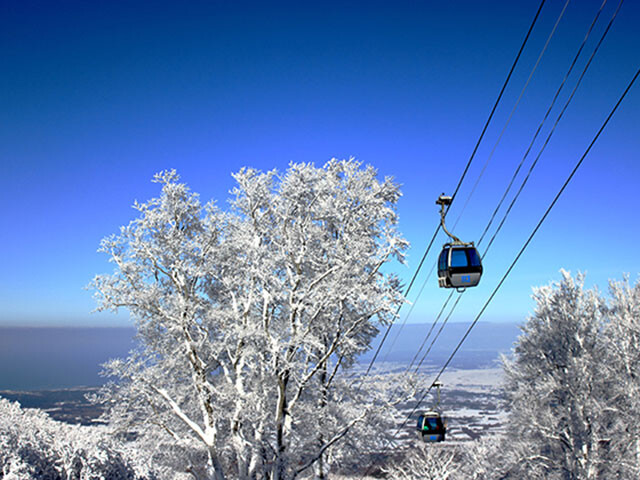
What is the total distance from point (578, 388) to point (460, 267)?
1265 centimetres

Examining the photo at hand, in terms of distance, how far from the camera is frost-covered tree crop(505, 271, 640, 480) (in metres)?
14.3

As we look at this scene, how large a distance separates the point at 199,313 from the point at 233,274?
1.44m

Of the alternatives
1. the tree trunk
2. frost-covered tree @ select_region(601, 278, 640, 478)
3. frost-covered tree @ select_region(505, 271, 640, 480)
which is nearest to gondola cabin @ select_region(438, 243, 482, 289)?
the tree trunk

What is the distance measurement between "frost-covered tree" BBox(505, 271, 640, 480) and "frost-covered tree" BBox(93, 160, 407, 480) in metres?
8.57

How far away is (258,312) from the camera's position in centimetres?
1132

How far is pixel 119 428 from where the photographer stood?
10117 millimetres

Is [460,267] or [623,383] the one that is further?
[623,383]

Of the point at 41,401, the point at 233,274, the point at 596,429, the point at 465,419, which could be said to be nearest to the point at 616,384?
the point at 596,429

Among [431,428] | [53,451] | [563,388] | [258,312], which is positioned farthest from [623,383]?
[53,451]

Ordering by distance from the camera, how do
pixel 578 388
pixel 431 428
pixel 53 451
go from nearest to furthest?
pixel 53 451 < pixel 431 428 < pixel 578 388

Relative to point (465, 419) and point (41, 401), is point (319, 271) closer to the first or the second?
point (41, 401)

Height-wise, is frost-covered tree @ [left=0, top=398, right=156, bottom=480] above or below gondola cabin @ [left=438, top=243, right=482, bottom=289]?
below

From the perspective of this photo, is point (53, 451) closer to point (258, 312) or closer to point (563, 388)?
point (258, 312)

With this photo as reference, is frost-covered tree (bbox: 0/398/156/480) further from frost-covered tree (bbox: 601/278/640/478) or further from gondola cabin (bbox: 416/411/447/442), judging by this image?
frost-covered tree (bbox: 601/278/640/478)
